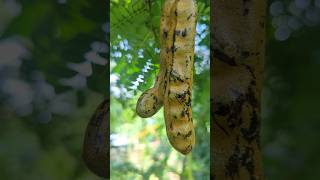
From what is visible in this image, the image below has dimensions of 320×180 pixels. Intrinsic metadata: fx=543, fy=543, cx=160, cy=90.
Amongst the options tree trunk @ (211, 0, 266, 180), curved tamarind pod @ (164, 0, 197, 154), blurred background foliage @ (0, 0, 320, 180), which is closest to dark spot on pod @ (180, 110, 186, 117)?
curved tamarind pod @ (164, 0, 197, 154)

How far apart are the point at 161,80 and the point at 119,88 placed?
31 cm

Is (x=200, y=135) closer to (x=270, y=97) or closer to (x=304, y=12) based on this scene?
(x=270, y=97)

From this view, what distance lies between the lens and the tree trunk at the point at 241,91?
2.56 feet

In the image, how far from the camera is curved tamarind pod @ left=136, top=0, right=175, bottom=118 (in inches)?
24.0

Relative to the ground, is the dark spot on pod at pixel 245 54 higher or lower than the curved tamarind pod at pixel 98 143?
higher

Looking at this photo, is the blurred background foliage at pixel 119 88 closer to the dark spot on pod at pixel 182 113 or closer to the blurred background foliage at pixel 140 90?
the blurred background foliage at pixel 140 90

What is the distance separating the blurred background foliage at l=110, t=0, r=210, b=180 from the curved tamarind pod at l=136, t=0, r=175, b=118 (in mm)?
252

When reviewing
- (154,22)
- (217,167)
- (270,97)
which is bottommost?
(217,167)

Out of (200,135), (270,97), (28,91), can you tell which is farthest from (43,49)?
(270,97)

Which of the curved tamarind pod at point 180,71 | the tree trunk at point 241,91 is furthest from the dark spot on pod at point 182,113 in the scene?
the tree trunk at point 241,91

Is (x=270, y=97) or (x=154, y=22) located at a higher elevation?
(x=154, y=22)

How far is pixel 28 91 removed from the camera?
895 mm

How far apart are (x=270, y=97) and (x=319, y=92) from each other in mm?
89

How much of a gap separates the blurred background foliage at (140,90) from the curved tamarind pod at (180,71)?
318 mm
